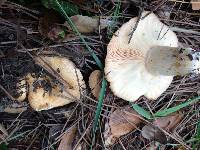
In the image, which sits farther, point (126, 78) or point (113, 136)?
point (113, 136)

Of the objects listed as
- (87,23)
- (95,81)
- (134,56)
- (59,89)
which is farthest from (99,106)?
(87,23)

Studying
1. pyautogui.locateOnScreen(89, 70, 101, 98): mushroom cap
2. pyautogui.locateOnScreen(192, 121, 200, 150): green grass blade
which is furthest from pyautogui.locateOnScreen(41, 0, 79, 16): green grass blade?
pyautogui.locateOnScreen(192, 121, 200, 150): green grass blade

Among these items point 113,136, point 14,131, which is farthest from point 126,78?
point 14,131

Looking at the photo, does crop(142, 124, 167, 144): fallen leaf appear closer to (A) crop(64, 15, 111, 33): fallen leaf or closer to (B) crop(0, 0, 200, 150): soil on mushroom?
(B) crop(0, 0, 200, 150): soil on mushroom

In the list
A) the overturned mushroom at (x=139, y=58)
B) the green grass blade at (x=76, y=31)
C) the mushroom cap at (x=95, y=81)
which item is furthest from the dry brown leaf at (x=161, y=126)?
the green grass blade at (x=76, y=31)

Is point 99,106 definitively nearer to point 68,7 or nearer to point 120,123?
point 120,123

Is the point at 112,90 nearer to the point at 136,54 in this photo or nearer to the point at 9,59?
the point at 136,54

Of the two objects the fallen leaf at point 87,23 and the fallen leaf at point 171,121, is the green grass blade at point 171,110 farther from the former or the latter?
the fallen leaf at point 87,23
